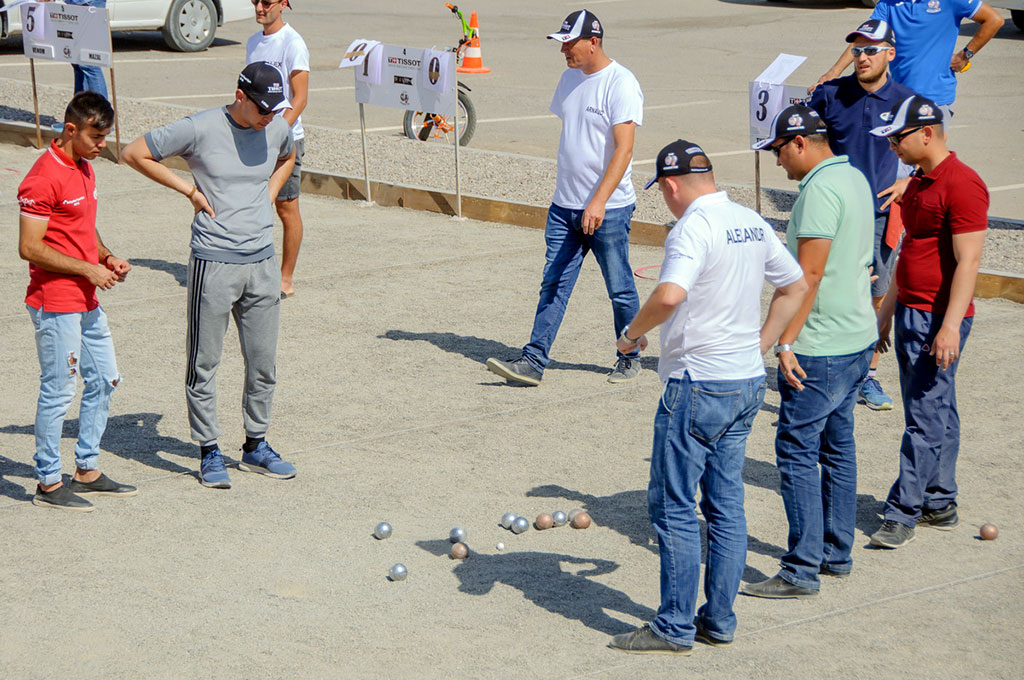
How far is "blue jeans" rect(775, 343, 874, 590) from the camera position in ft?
17.4

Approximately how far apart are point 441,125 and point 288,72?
586cm

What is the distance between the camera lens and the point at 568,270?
26.5ft

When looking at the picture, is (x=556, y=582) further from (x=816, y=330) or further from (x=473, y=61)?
(x=473, y=61)

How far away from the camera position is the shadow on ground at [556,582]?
17.2ft

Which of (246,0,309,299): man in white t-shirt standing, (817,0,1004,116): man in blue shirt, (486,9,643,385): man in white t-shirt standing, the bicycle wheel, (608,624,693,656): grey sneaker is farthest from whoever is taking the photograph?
the bicycle wheel

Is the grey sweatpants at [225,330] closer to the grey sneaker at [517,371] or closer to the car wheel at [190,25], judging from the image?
the grey sneaker at [517,371]

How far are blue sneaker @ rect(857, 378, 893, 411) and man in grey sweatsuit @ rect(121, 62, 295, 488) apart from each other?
3.29m

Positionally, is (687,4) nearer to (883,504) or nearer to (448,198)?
(448,198)

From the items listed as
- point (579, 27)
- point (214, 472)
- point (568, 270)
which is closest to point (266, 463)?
point (214, 472)

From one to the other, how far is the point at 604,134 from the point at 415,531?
2.93m

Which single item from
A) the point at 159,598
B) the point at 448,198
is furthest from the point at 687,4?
the point at 159,598

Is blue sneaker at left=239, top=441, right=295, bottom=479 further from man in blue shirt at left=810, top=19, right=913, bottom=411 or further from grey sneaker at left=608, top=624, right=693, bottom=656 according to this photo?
man in blue shirt at left=810, top=19, right=913, bottom=411

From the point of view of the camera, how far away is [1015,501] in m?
6.31

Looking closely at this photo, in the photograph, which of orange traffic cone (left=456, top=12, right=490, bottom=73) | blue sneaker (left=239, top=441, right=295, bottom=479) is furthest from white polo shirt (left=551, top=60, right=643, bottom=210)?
orange traffic cone (left=456, top=12, right=490, bottom=73)
